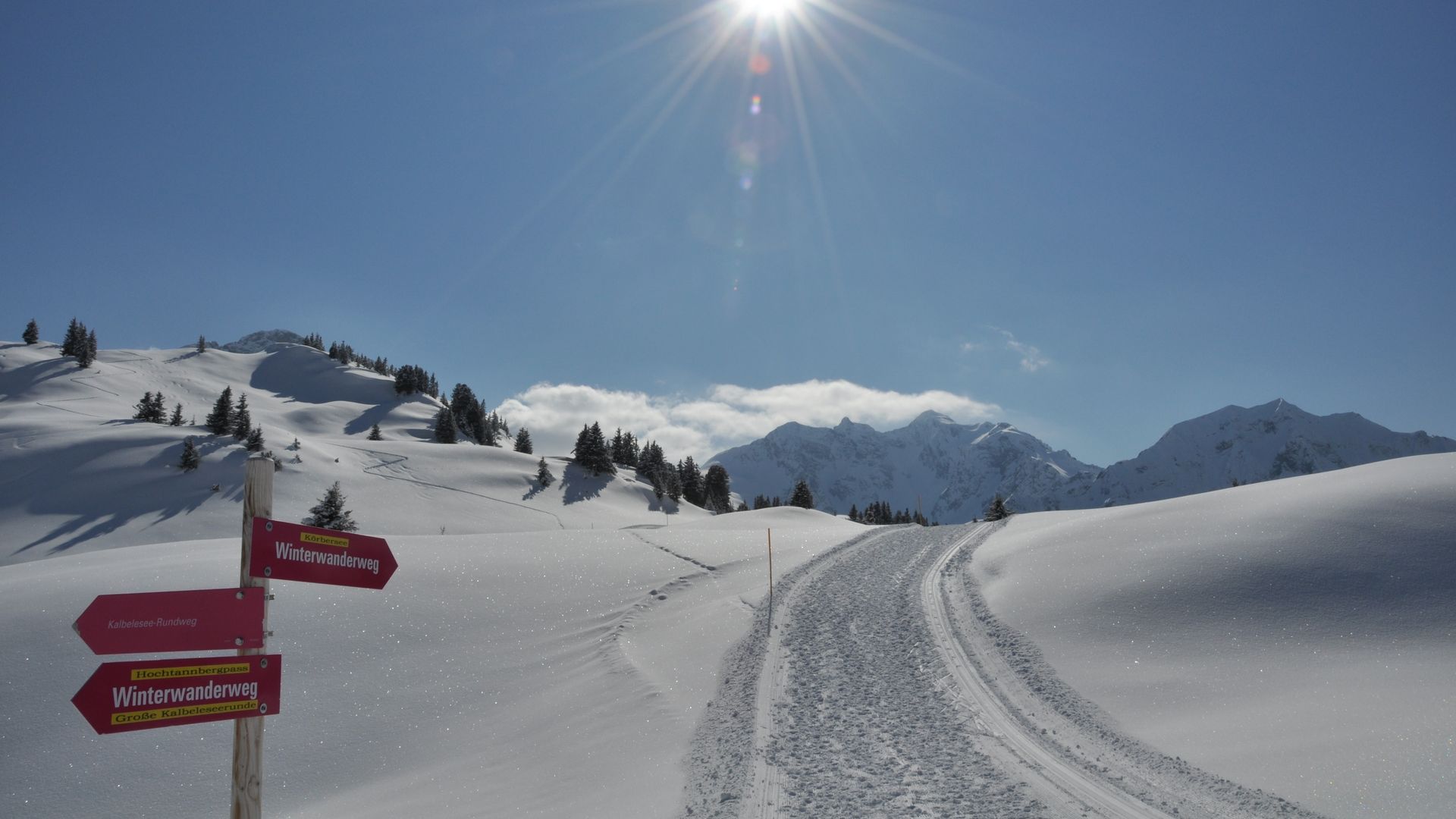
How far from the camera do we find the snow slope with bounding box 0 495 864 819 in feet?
30.9

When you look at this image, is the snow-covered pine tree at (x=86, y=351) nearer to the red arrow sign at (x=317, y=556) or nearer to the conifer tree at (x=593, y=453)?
the conifer tree at (x=593, y=453)

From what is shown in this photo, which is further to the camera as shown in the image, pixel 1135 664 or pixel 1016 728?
pixel 1135 664

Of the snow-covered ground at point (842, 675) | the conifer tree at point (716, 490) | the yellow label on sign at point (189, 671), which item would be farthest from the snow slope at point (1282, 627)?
the conifer tree at point (716, 490)

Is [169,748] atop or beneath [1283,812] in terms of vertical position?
beneath

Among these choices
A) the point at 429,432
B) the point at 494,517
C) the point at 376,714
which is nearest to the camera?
the point at 376,714

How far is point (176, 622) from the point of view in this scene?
14.9 feet

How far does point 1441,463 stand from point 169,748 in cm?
3184

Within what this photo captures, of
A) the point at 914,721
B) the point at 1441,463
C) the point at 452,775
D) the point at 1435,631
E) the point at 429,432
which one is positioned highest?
the point at 429,432

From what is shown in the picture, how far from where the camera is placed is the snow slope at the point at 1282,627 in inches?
341

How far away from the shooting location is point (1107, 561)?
1777cm

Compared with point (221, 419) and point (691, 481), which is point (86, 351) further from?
point (691, 481)

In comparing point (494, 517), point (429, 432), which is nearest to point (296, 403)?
point (429, 432)

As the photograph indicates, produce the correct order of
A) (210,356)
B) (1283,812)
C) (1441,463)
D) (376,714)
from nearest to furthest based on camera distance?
(1283,812), (376,714), (1441,463), (210,356)

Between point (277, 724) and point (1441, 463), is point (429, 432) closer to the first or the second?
point (277, 724)
